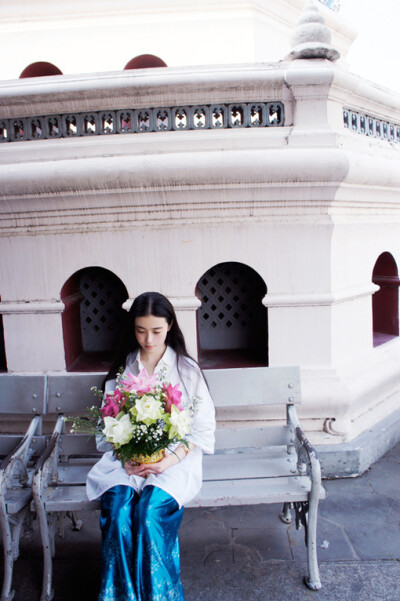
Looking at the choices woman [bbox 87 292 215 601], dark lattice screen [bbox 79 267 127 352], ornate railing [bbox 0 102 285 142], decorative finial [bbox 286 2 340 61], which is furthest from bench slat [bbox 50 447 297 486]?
decorative finial [bbox 286 2 340 61]

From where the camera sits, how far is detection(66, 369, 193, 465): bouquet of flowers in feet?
8.52

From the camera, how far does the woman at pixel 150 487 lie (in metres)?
2.58

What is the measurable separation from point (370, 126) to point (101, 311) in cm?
331

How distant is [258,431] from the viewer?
12.4 ft

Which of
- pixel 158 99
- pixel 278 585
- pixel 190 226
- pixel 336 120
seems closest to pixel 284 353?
pixel 190 226

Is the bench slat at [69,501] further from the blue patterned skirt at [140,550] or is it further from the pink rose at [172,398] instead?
the pink rose at [172,398]

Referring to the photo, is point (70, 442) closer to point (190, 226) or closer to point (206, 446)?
point (206, 446)

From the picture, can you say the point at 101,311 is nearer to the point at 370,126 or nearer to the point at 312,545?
the point at 312,545

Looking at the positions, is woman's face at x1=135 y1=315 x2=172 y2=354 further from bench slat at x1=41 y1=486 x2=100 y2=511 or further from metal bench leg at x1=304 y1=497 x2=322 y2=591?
metal bench leg at x1=304 y1=497 x2=322 y2=591

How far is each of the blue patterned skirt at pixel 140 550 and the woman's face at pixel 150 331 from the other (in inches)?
35.1

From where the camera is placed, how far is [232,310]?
507 centimetres

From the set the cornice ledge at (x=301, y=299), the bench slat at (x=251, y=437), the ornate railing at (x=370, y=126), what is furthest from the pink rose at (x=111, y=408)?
the ornate railing at (x=370, y=126)

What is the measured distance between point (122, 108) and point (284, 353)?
2561 mm

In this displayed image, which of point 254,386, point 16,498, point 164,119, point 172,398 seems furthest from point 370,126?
point 16,498
